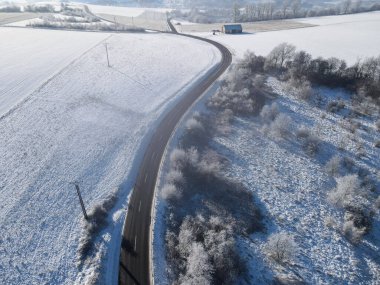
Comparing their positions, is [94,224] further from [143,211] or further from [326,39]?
[326,39]

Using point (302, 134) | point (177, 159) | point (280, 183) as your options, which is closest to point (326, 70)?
point (302, 134)

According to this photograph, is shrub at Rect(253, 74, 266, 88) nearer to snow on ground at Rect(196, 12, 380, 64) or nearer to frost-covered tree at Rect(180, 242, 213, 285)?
snow on ground at Rect(196, 12, 380, 64)

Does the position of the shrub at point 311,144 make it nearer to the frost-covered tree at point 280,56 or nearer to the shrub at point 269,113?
the shrub at point 269,113

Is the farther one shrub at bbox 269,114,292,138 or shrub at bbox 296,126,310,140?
shrub at bbox 269,114,292,138

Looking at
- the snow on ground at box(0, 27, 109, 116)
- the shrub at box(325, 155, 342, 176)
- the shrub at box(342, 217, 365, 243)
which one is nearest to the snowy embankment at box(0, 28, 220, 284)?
the snow on ground at box(0, 27, 109, 116)

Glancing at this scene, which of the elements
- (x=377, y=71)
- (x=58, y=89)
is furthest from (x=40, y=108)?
(x=377, y=71)

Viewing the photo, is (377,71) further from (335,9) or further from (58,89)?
(335,9)
